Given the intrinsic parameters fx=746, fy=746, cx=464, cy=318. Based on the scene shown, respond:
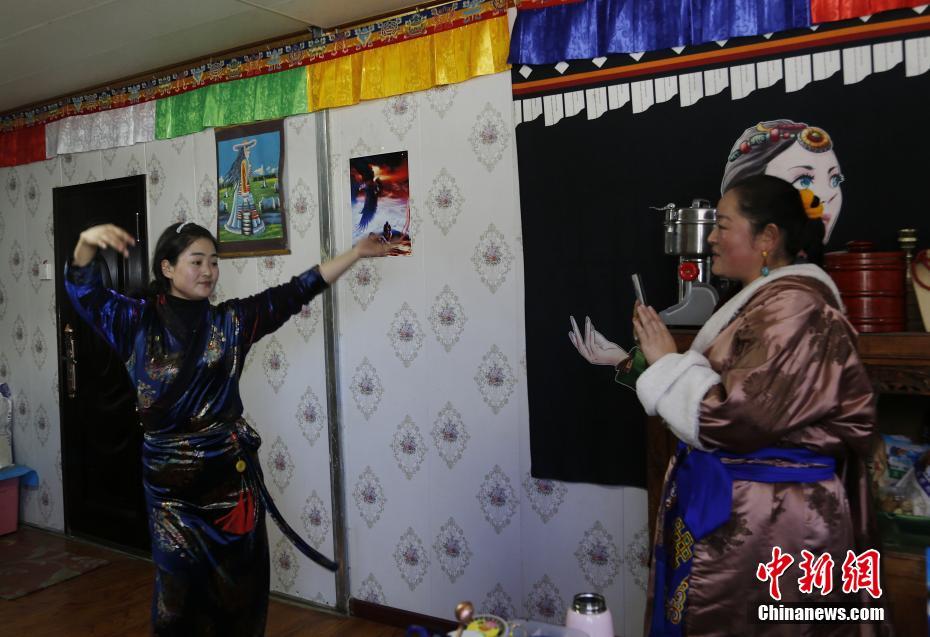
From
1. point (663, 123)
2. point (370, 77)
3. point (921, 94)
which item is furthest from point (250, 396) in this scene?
point (921, 94)

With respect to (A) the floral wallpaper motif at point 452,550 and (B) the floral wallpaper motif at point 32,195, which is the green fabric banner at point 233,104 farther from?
(A) the floral wallpaper motif at point 452,550

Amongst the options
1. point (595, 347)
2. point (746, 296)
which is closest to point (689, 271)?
point (595, 347)

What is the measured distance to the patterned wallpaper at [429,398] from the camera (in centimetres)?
277

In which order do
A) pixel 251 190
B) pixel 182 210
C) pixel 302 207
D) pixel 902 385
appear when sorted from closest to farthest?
pixel 902 385 → pixel 302 207 → pixel 251 190 → pixel 182 210

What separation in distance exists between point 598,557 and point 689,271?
1121 millimetres

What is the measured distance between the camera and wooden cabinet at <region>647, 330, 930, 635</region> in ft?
5.92

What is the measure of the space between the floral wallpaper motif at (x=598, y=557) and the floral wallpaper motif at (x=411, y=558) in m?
0.71

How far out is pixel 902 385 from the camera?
5.97 feet

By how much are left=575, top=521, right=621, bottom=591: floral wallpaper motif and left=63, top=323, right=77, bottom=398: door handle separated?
10.5 ft

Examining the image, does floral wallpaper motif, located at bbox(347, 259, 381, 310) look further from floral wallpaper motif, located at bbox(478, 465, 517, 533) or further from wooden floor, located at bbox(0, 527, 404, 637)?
wooden floor, located at bbox(0, 527, 404, 637)

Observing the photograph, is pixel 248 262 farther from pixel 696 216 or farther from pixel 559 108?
pixel 696 216

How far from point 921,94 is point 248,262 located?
9.08ft

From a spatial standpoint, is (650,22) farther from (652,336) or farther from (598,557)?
(598,557)

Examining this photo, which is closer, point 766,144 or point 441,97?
point 766,144
